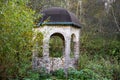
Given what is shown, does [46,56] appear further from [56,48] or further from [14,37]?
[14,37]

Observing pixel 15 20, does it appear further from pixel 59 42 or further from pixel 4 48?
pixel 59 42

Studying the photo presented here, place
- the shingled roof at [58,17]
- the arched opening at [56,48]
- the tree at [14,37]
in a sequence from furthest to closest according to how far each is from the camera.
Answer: the arched opening at [56,48]
the shingled roof at [58,17]
the tree at [14,37]

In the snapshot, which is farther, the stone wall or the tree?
the stone wall

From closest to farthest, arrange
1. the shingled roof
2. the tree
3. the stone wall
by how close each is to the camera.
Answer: the tree, the shingled roof, the stone wall

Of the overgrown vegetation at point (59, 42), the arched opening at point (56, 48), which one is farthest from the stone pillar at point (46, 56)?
the arched opening at point (56, 48)

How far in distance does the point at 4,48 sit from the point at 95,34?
11592mm

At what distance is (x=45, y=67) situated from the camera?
951 cm

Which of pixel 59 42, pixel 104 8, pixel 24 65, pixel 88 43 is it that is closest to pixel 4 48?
pixel 24 65

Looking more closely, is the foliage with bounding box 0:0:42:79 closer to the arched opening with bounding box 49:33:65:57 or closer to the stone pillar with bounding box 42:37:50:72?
the stone pillar with bounding box 42:37:50:72

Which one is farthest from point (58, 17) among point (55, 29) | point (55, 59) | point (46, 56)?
point (55, 59)

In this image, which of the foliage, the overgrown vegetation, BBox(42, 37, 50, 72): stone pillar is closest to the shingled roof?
BBox(42, 37, 50, 72): stone pillar

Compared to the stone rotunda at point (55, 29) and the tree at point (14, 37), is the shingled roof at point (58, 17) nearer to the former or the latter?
the stone rotunda at point (55, 29)

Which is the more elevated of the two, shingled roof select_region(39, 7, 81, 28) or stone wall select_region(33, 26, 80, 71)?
shingled roof select_region(39, 7, 81, 28)

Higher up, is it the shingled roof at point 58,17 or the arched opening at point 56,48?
the shingled roof at point 58,17
